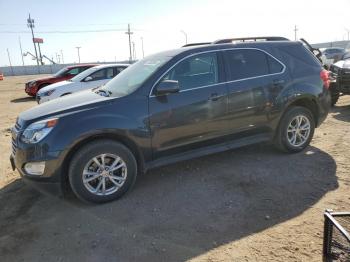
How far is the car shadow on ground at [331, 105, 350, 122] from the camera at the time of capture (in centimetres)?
813

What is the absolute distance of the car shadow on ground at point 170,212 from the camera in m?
3.29

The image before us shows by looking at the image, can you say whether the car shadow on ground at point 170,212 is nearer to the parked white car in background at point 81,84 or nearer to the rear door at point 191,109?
the rear door at point 191,109

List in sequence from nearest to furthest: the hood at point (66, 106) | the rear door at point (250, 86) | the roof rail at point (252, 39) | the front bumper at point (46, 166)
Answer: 1. the front bumper at point (46, 166)
2. the hood at point (66, 106)
3. the rear door at point (250, 86)
4. the roof rail at point (252, 39)

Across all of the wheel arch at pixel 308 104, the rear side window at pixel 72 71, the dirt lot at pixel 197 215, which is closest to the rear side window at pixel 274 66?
the wheel arch at pixel 308 104

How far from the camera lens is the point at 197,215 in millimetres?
3799

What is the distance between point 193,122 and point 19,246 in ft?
8.19

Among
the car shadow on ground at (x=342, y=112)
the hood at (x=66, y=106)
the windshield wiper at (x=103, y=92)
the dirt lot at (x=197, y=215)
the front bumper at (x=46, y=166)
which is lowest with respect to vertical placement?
the car shadow on ground at (x=342, y=112)

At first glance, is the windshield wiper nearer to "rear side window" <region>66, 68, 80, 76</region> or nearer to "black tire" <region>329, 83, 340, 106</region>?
"black tire" <region>329, 83, 340, 106</region>

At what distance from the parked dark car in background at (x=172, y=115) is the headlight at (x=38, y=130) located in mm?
12

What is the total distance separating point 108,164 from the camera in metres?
4.18

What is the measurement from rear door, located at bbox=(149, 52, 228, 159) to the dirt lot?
592 millimetres

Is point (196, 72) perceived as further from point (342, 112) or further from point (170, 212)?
point (342, 112)

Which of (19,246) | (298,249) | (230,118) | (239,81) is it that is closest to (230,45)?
(239,81)

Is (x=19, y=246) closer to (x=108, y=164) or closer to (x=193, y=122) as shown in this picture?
(x=108, y=164)
